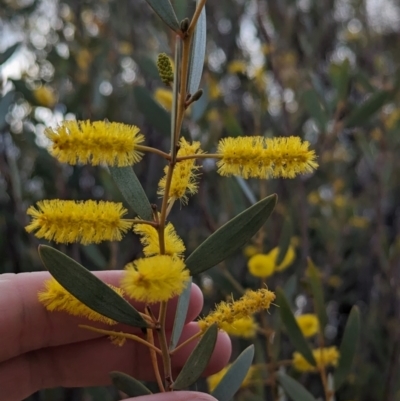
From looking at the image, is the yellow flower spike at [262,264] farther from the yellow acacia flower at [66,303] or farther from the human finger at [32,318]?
the yellow acacia flower at [66,303]

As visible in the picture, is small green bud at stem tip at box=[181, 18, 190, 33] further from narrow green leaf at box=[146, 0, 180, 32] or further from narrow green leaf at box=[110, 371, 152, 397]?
narrow green leaf at box=[110, 371, 152, 397]

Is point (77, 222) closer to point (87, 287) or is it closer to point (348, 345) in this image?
point (87, 287)

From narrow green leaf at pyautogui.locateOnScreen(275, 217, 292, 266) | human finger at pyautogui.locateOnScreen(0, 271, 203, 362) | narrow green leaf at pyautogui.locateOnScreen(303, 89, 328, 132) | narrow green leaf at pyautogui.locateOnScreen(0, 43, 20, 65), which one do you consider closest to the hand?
human finger at pyautogui.locateOnScreen(0, 271, 203, 362)

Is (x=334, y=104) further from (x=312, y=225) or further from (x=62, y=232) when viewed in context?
(x=62, y=232)

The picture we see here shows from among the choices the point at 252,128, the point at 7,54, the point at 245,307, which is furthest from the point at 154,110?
the point at 252,128

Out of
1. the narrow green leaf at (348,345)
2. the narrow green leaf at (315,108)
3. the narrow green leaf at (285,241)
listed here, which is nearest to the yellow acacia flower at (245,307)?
the narrow green leaf at (348,345)

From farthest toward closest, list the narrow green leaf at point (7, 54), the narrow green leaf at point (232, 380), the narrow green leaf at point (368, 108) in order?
1. the narrow green leaf at point (7, 54)
2. the narrow green leaf at point (368, 108)
3. the narrow green leaf at point (232, 380)
